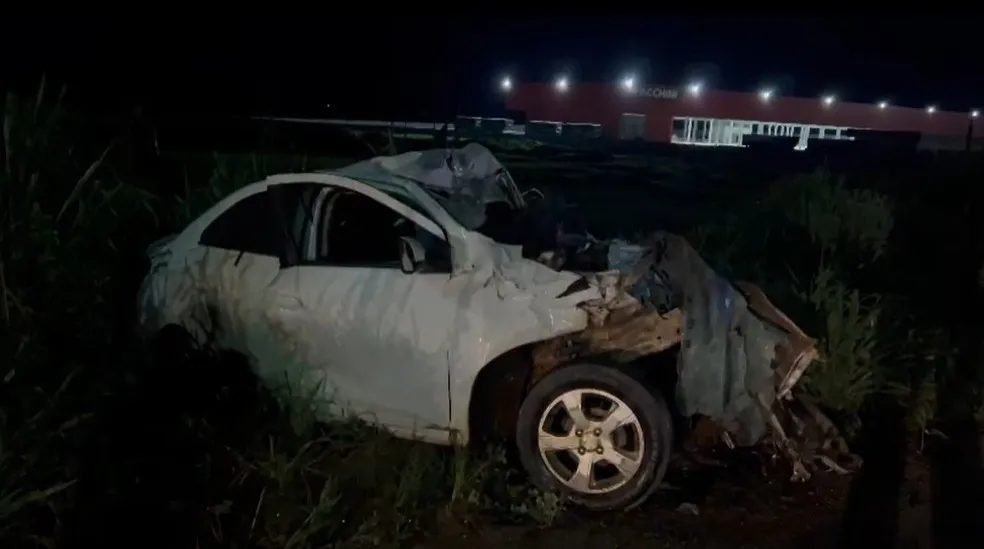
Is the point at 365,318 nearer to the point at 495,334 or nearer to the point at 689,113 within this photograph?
the point at 495,334

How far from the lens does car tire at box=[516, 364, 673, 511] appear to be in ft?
15.2

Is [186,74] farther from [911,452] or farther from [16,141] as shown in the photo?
[911,452]

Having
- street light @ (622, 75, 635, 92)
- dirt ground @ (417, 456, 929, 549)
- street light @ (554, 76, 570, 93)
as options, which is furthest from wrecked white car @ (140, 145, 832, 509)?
street light @ (622, 75, 635, 92)

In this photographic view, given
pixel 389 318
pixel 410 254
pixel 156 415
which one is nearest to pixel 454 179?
pixel 410 254

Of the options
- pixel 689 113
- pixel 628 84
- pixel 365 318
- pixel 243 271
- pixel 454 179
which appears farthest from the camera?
pixel 689 113

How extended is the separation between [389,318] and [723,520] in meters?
1.99

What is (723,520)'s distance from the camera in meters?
4.77

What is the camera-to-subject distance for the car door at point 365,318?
4875mm

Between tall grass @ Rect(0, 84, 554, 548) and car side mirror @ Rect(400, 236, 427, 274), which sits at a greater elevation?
car side mirror @ Rect(400, 236, 427, 274)

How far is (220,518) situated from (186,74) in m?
18.1

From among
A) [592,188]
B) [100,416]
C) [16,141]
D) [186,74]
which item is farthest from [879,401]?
[186,74]

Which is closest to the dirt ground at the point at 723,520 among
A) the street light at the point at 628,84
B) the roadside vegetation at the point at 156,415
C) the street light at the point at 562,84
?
the roadside vegetation at the point at 156,415

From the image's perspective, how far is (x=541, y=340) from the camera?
4.75 m

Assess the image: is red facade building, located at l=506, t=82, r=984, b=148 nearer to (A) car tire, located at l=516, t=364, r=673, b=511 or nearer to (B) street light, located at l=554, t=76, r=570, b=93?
(B) street light, located at l=554, t=76, r=570, b=93
